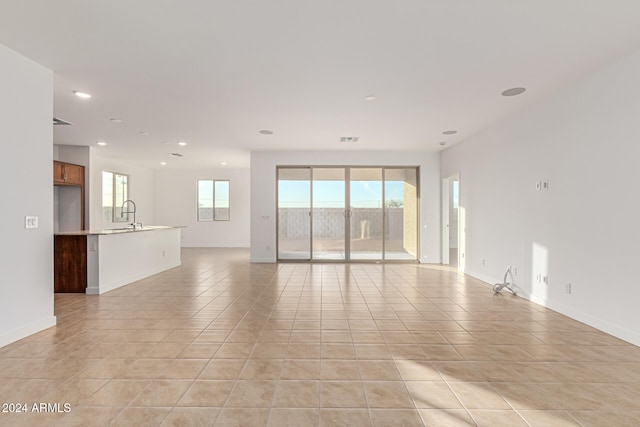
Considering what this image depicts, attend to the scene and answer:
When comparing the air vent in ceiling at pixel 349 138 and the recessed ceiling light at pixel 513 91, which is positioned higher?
the air vent in ceiling at pixel 349 138

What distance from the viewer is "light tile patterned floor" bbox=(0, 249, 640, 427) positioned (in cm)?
201

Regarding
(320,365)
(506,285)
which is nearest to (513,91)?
(506,285)

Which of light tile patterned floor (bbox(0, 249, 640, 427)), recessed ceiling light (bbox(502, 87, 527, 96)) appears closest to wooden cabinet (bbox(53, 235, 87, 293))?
light tile patterned floor (bbox(0, 249, 640, 427))

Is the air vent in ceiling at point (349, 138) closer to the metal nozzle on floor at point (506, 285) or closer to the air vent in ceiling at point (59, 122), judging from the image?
the metal nozzle on floor at point (506, 285)

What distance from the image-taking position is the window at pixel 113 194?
9.38 metres

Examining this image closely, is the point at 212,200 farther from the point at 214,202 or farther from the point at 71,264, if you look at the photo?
the point at 71,264

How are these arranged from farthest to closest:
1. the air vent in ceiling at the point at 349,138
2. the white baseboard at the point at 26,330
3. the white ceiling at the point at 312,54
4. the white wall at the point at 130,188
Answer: the white wall at the point at 130,188, the air vent in ceiling at the point at 349,138, the white baseboard at the point at 26,330, the white ceiling at the point at 312,54

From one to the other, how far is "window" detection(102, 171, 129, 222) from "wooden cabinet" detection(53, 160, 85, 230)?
1.33 m

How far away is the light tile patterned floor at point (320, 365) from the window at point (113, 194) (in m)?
5.74

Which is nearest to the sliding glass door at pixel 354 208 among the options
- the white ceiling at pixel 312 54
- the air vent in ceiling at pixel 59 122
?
the white ceiling at pixel 312 54

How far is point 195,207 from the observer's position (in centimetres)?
1188

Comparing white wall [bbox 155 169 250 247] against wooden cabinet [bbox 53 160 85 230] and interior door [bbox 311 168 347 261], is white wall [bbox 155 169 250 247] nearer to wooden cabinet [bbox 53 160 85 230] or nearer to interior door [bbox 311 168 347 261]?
wooden cabinet [bbox 53 160 85 230]

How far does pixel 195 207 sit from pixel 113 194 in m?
2.68

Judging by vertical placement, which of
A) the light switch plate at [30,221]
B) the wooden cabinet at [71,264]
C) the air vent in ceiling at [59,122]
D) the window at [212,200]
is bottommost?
the wooden cabinet at [71,264]
